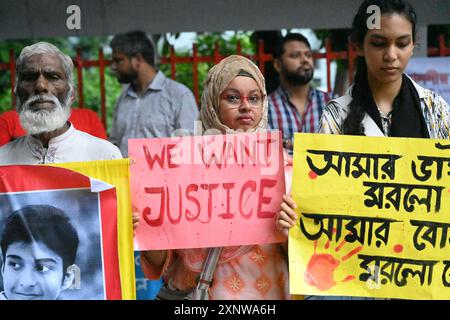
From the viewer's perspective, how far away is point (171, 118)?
21.6 feet

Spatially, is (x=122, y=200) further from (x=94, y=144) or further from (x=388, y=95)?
(x=388, y=95)

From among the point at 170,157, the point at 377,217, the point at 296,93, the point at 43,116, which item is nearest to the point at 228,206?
the point at 170,157

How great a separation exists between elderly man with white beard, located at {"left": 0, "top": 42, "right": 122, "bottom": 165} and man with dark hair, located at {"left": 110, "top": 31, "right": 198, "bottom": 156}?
2.31m

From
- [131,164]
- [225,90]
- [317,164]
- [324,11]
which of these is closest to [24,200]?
[131,164]

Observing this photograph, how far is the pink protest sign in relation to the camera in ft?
12.4

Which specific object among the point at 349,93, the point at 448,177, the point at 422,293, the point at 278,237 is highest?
the point at 349,93

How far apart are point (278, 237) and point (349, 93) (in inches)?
31.6

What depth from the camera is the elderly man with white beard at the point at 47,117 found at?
397 centimetres

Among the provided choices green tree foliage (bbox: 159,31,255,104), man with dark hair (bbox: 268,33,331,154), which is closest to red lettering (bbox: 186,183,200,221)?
man with dark hair (bbox: 268,33,331,154)

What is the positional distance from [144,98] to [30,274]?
3196mm

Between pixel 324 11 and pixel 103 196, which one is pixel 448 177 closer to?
pixel 103 196

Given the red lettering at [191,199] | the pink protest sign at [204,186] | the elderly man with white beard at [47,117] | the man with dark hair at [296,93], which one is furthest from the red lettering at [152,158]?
the man with dark hair at [296,93]

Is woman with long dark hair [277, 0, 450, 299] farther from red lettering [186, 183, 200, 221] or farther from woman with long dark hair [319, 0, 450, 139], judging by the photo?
red lettering [186, 183, 200, 221]

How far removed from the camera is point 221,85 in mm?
3826
